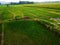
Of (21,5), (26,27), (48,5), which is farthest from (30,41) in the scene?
(48,5)

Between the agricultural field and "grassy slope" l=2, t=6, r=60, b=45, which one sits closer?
"grassy slope" l=2, t=6, r=60, b=45

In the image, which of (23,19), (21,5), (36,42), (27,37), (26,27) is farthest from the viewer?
(21,5)

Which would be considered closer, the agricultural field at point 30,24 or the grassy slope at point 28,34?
the grassy slope at point 28,34

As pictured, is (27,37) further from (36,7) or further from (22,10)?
(36,7)

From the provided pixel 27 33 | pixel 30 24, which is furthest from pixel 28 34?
pixel 30 24

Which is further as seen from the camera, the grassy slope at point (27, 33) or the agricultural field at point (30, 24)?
the agricultural field at point (30, 24)

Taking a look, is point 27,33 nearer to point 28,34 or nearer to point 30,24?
point 28,34
